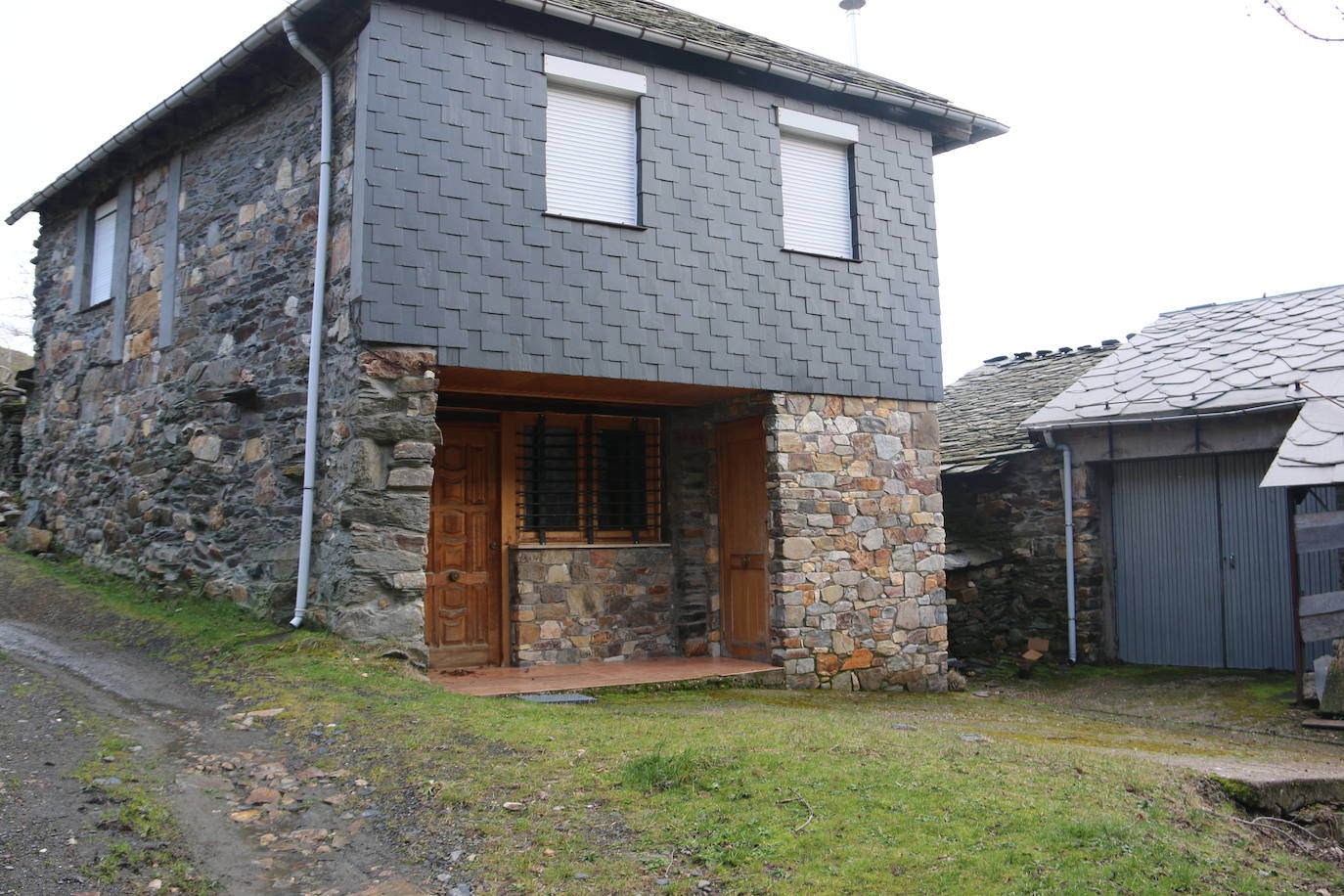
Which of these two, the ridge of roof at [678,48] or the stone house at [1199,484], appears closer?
the ridge of roof at [678,48]

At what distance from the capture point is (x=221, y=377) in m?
9.34

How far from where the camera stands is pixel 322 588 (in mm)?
7953

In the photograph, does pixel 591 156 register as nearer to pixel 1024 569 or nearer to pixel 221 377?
pixel 221 377

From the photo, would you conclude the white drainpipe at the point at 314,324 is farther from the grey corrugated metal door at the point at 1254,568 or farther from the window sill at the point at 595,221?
the grey corrugated metal door at the point at 1254,568

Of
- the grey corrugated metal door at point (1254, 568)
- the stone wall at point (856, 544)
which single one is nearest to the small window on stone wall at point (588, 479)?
the stone wall at point (856, 544)

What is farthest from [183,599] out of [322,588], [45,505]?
[45,505]

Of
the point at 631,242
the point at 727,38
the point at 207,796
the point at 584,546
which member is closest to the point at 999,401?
the point at 727,38

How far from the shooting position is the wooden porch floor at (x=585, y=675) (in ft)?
27.3

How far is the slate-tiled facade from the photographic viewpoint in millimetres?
7930

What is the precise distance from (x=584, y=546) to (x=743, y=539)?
157 cm

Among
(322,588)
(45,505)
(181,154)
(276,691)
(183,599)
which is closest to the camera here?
(276,691)

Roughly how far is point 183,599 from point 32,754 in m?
4.10

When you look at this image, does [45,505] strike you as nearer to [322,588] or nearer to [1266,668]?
[322,588]

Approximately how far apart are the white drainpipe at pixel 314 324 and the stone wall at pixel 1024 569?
723 cm
